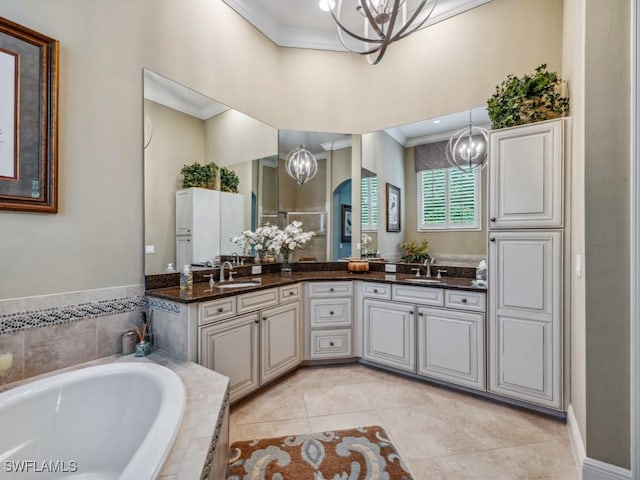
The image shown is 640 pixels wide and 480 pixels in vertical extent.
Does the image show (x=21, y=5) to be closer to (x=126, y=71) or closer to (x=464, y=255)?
(x=126, y=71)

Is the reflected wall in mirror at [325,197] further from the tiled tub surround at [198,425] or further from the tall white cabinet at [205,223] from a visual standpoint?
→ the tiled tub surround at [198,425]

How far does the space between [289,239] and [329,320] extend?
949 millimetres

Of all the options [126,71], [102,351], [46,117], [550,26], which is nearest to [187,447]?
[102,351]

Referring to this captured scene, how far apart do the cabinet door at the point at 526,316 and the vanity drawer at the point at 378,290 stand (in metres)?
0.84

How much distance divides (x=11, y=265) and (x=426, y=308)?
9.12 feet

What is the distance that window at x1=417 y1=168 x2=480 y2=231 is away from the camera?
2813 mm

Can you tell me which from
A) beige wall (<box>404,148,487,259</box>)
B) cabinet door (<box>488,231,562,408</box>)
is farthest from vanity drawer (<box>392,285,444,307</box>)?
beige wall (<box>404,148,487,259</box>)

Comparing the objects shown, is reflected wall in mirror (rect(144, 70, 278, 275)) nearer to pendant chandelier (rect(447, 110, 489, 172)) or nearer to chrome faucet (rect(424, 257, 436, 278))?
chrome faucet (rect(424, 257, 436, 278))

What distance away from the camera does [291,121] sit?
353 cm

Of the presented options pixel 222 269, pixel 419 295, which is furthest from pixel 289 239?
pixel 419 295

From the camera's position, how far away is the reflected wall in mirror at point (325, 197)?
3545 mm

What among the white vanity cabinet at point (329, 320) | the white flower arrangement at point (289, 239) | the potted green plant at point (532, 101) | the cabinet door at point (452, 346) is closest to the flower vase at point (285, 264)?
the white flower arrangement at point (289, 239)

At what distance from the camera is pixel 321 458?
1728 millimetres

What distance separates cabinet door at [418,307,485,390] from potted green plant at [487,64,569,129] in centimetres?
152
